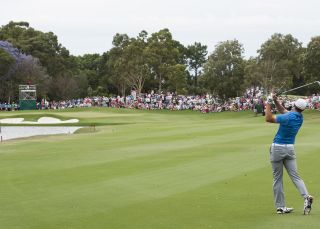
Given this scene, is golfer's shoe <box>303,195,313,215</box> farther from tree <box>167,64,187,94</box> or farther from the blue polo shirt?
tree <box>167,64,187,94</box>

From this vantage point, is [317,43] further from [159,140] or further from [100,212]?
[100,212]

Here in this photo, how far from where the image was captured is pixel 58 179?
57.3ft

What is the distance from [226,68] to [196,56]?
53593mm

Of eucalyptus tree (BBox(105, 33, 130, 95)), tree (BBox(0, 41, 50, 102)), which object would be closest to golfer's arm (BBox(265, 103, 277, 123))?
tree (BBox(0, 41, 50, 102))

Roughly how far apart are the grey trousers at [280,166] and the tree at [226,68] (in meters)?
72.4

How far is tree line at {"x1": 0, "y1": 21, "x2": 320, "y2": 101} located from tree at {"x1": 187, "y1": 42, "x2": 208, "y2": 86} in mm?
19949

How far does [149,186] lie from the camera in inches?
619

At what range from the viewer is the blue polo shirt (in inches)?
458

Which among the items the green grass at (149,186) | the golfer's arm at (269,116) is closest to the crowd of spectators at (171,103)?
the green grass at (149,186)

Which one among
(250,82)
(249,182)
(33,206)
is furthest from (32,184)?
(250,82)

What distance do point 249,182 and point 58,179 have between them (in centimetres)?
563

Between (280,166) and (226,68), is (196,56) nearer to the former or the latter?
(226,68)

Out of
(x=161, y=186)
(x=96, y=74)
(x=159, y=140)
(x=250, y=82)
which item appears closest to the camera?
(x=161, y=186)

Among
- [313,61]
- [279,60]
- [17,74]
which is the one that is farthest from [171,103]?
[17,74]
